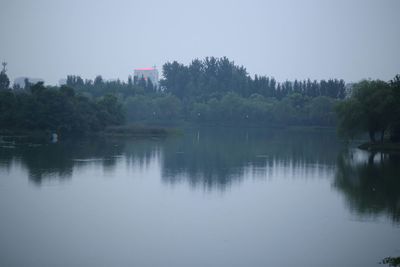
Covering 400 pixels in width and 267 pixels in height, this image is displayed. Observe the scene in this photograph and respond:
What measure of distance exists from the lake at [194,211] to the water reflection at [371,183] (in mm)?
47

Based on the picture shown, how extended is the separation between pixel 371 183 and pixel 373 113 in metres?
17.0

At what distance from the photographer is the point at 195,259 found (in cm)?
1220

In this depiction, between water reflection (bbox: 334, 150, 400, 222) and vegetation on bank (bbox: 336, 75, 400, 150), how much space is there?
4.25 metres

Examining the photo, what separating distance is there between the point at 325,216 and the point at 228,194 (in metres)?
4.47

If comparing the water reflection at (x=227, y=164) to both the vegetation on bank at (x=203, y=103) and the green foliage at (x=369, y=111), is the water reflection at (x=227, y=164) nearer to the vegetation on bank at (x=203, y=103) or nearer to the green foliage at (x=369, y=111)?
the green foliage at (x=369, y=111)

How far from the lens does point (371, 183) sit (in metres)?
23.1

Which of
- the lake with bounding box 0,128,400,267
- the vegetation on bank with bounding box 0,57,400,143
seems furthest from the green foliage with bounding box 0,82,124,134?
the lake with bounding box 0,128,400,267

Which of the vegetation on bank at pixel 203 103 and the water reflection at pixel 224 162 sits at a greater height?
the vegetation on bank at pixel 203 103

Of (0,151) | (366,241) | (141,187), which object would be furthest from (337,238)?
(0,151)

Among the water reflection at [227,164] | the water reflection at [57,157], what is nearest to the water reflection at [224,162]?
the water reflection at [227,164]

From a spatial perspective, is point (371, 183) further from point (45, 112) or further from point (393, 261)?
point (45, 112)

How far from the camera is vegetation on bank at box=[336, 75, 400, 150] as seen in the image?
1495 inches

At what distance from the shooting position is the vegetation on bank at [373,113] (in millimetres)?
37963

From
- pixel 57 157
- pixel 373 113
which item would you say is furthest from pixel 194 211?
pixel 373 113
